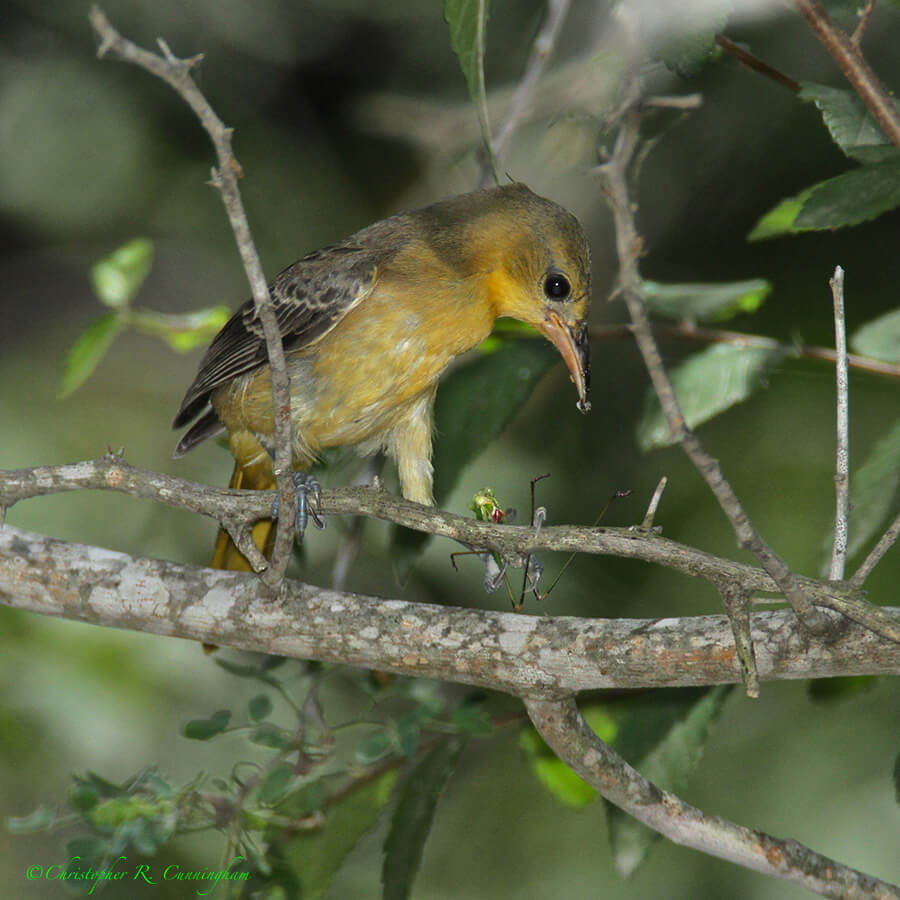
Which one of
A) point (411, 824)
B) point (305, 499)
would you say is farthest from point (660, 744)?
point (305, 499)

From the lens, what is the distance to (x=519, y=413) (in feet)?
16.1

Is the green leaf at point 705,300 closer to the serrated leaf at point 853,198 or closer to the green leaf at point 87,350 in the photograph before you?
the serrated leaf at point 853,198

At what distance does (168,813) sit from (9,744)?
5.68 ft

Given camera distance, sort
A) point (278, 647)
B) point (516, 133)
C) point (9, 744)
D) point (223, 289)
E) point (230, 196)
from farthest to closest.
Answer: point (223, 289) → point (516, 133) → point (9, 744) → point (278, 647) → point (230, 196)

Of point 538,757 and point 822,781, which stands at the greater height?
point 538,757

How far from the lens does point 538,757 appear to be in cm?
315

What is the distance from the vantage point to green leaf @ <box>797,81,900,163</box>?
2.64 meters

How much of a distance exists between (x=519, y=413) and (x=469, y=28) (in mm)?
2586

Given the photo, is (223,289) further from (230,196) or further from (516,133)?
(230,196)

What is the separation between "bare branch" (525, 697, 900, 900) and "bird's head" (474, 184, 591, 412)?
3.47 feet

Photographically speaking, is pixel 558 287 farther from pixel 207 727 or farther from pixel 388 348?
pixel 207 727

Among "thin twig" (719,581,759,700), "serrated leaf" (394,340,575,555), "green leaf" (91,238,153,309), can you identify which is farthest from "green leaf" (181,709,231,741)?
"green leaf" (91,238,153,309)

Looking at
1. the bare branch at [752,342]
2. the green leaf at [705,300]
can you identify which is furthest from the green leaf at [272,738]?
the green leaf at [705,300]

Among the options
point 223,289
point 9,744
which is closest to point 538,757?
point 9,744
